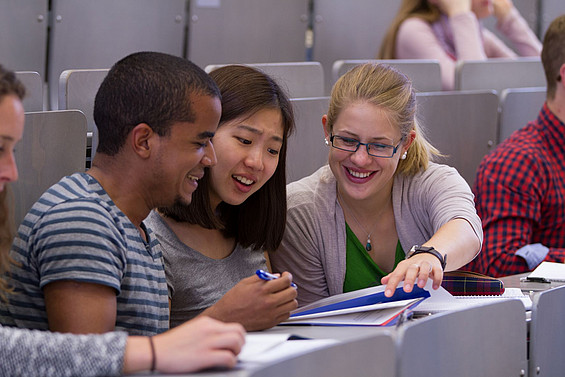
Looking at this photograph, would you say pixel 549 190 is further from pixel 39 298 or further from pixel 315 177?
pixel 39 298

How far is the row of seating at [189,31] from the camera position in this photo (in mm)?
3387

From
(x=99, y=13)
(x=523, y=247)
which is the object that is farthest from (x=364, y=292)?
(x=99, y=13)

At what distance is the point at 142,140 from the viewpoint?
53.9 inches

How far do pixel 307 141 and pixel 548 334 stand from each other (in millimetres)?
1229

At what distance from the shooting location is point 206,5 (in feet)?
12.8

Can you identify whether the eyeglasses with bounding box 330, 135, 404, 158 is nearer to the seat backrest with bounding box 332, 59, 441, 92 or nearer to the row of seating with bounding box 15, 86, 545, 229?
the row of seating with bounding box 15, 86, 545, 229

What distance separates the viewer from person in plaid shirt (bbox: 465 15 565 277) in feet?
7.97

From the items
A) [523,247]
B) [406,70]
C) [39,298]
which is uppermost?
[406,70]

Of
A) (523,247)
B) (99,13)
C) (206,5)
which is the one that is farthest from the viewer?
(206,5)

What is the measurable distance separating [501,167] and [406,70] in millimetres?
629

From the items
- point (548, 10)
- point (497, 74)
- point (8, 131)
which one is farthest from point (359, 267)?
point (548, 10)

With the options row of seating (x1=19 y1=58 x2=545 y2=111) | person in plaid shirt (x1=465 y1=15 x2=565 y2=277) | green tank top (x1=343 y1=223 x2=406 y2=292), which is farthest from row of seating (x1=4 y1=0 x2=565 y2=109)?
green tank top (x1=343 y1=223 x2=406 y2=292)

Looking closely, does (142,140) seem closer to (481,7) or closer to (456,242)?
(456,242)

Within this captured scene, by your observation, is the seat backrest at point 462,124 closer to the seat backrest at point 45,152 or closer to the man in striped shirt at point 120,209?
the seat backrest at point 45,152
